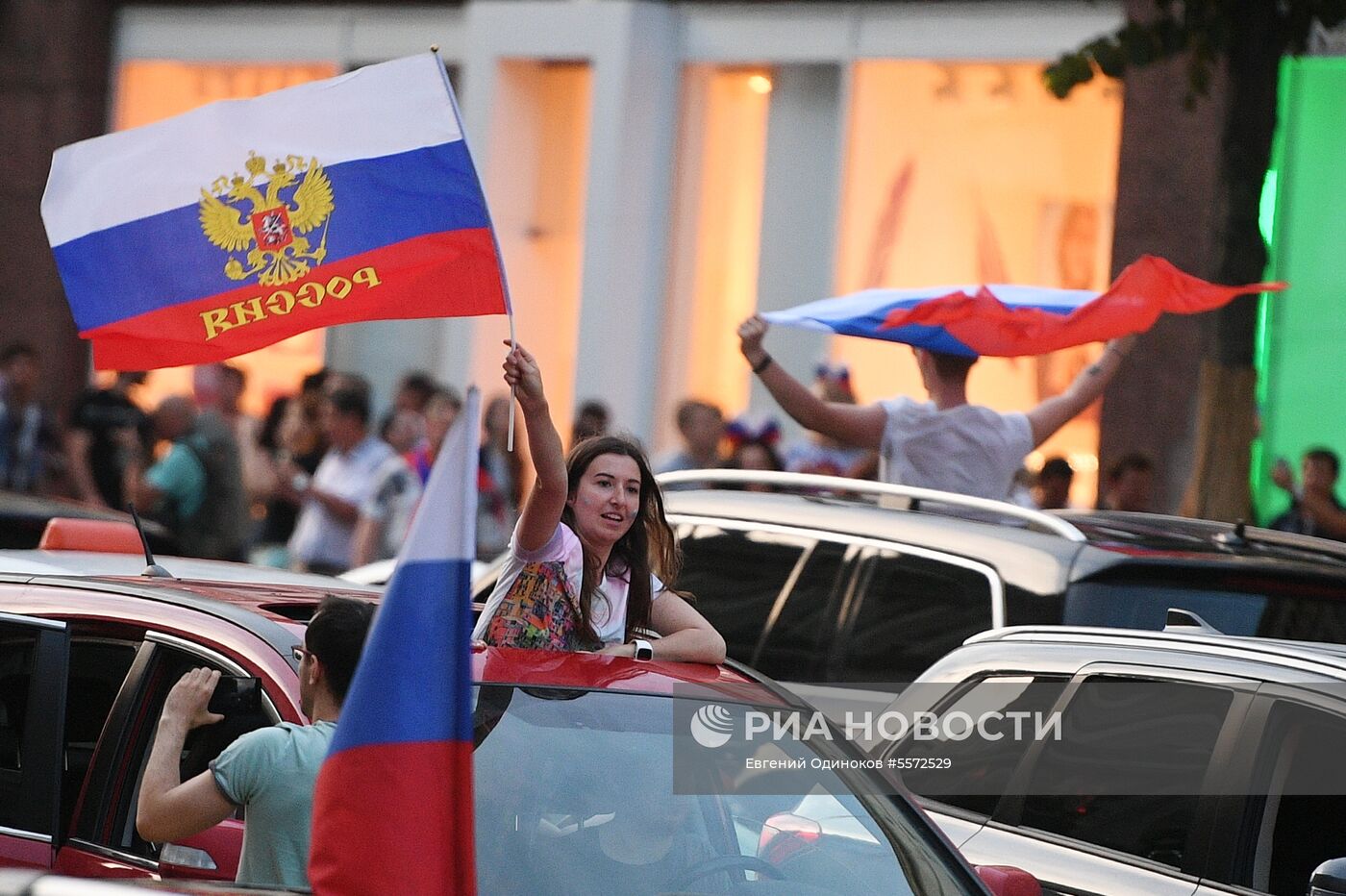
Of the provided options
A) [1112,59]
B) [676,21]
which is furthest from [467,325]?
[1112,59]

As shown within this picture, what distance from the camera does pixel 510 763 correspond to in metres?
3.96

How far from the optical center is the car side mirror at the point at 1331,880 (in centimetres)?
388

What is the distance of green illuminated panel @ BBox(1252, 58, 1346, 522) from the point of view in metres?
12.8

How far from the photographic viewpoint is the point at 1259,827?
4.52m

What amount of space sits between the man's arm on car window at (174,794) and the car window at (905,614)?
2.75m

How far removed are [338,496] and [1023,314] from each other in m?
5.21

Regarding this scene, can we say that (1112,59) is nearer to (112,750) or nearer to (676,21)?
(112,750)

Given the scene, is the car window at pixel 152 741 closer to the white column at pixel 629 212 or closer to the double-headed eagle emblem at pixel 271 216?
the double-headed eagle emblem at pixel 271 216

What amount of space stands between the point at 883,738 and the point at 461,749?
85.7 inches

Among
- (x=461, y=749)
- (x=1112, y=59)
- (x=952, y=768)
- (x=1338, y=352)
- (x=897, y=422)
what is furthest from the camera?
(x=1338, y=352)

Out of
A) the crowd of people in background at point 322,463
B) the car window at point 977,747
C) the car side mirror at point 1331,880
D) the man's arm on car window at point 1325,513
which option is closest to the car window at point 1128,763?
the car window at point 977,747

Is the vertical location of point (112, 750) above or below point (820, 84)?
below

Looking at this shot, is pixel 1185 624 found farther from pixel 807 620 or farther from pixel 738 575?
pixel 738 575

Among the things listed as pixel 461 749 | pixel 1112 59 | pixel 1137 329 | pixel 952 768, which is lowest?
pixel 952 768
